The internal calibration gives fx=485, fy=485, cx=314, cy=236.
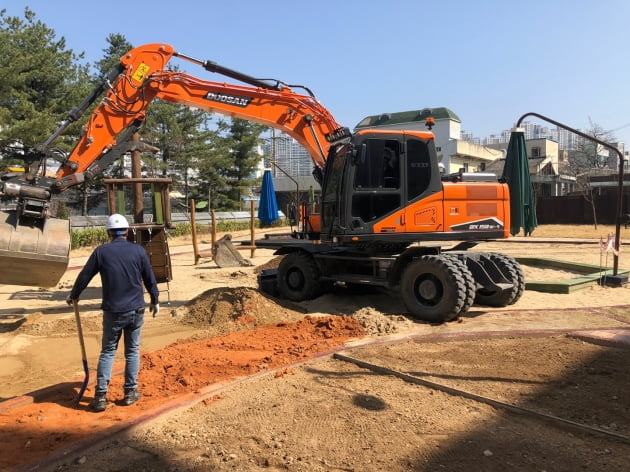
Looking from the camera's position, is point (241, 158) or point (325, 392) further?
point (241, 158)

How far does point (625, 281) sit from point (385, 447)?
30.9 feet

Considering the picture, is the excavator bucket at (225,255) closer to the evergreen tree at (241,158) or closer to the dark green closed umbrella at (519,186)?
the dark green closed umbrella at (519,186)

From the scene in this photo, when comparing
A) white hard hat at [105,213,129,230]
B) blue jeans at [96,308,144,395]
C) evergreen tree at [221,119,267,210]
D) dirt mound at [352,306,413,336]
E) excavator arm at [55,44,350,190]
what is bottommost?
dirt mound at [352,306,413,336]

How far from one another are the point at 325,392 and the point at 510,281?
5014mm

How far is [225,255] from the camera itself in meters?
15.3

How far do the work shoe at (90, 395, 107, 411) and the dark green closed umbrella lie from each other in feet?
28.3

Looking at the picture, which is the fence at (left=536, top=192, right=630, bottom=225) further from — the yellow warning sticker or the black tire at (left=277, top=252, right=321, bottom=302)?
the yellow warning sticker

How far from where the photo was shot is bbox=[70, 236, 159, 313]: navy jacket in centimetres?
450

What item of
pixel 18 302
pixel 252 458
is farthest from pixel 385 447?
pixel 18 302

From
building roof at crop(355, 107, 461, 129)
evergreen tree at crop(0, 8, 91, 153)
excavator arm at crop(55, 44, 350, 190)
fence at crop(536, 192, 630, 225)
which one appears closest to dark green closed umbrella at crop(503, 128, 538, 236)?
excavator arm at crop(55, 44, 350, 190)

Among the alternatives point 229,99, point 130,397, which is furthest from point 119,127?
point 130,397

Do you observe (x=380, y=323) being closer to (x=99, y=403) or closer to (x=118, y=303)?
(x=118, y=303)

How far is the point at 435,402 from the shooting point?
4.35 meters

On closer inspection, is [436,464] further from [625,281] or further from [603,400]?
[625,281]
